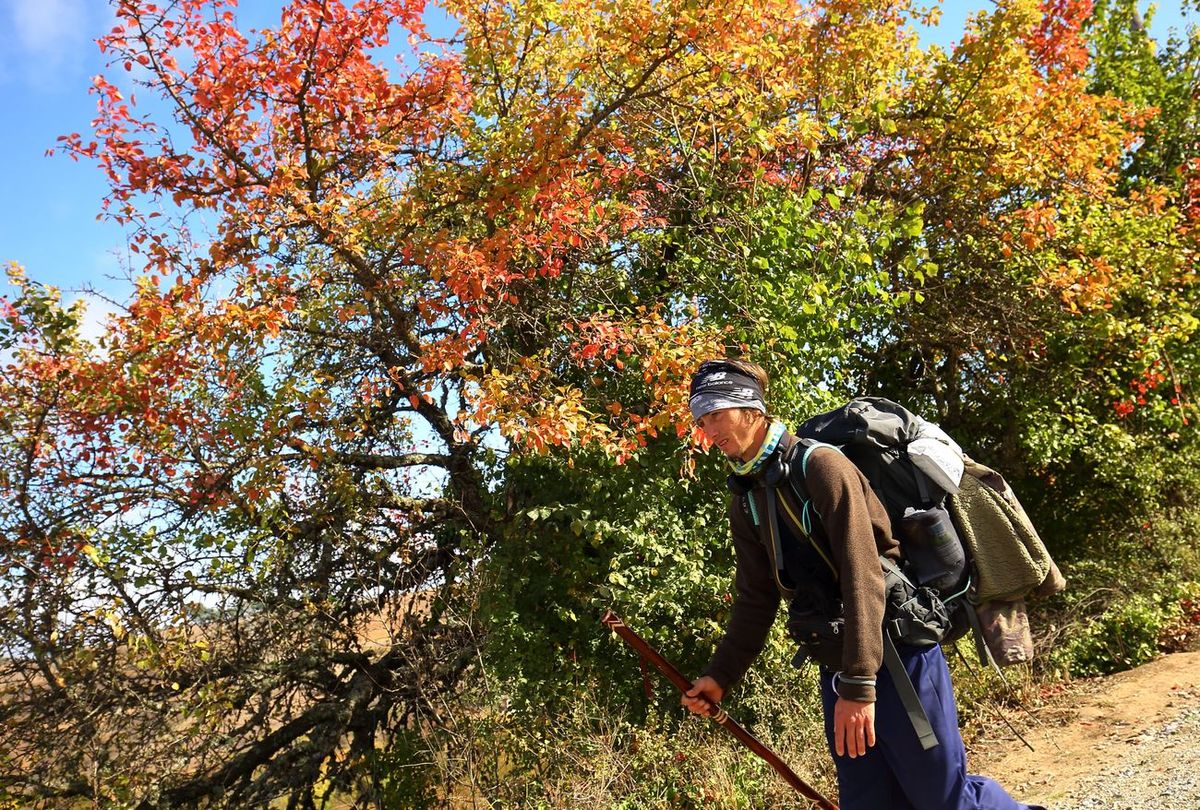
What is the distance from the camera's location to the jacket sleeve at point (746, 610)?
302cm

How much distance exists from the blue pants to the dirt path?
251 cm

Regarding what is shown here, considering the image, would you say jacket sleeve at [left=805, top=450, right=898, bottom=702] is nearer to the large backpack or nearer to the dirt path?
the large backpack

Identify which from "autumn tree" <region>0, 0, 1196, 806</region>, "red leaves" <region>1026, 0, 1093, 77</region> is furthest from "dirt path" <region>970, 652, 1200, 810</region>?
"red leaves" <region>1026, 0, 1093, 77</region>

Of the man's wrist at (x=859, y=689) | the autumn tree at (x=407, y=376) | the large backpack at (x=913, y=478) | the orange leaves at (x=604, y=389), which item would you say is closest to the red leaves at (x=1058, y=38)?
the autumn tree at (x=407, y=376)

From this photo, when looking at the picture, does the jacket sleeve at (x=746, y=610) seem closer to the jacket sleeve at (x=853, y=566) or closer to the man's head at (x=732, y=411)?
the man's head at (x=732, y=411)

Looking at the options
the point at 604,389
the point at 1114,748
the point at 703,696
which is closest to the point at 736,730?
the point at 703,696

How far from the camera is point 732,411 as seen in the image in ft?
9.07

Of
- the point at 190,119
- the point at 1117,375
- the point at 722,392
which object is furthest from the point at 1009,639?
the point at 1117,375

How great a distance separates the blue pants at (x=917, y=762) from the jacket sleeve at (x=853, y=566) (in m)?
0.21

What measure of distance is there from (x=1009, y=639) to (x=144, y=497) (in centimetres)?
582

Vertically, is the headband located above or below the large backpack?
above

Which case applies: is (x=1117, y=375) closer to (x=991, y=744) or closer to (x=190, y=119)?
Answer: (x=991, y=744)

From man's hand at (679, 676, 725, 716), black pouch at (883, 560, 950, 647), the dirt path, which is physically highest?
black pouch at (883, 560, 950, 647)

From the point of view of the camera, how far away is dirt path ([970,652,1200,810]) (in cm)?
471
